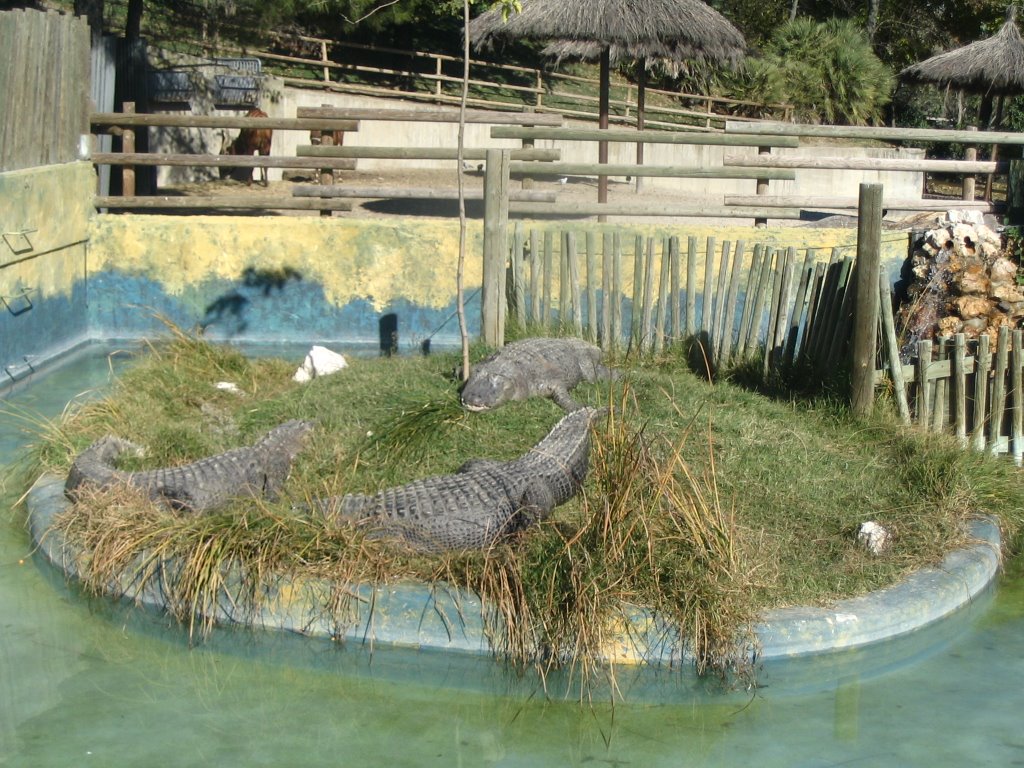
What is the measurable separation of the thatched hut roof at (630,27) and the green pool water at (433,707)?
10.6 metres

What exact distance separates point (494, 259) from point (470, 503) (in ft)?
10.3

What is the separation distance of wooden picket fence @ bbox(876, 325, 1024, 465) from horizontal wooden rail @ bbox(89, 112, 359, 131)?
5240mm

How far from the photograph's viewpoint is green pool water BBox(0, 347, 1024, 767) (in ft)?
14.5

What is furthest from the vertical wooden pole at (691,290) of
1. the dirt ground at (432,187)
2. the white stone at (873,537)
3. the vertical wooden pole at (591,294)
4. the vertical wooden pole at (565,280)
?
the dirt ground at (432,187)

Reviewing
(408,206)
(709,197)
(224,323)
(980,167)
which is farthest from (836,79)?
(224,323)

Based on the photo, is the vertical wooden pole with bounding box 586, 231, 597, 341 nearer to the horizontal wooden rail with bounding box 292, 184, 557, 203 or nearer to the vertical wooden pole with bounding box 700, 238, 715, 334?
the vertical wooden pole with bounding box 700, 238, 715, 334

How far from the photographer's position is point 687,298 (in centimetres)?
840

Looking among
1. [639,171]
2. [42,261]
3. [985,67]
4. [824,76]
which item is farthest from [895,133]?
[824,76]

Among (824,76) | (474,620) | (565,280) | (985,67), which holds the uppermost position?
(824,76)

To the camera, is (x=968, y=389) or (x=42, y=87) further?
(x=42, y=87)

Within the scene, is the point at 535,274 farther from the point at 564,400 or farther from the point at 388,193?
the point at 388,193

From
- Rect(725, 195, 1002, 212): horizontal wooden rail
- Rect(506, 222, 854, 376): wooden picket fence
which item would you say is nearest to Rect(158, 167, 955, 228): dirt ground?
Rect(725, 195, 1002, 212): horizontal wooden rail

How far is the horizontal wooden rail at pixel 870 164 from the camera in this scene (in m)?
10.2

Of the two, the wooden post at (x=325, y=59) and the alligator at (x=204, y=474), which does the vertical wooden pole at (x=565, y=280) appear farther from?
the wooden post at (x=325, y=59)
